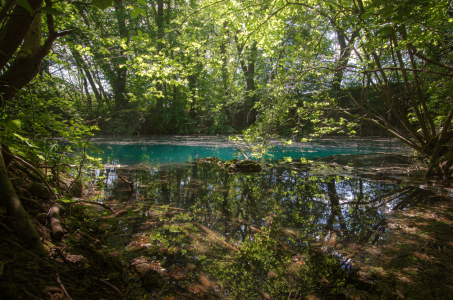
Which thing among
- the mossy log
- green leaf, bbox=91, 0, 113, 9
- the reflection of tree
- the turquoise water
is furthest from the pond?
the turquoise water

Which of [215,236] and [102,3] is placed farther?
[215,236]

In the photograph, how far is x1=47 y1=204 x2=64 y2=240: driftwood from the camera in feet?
5.73

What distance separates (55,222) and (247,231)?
2.09 metres

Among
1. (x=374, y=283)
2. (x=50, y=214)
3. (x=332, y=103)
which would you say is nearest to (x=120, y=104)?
(x=332, y=103)

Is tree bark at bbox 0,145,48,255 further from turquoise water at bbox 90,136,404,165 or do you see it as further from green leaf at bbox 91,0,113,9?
turquoise water at bbox 90,136,404,165

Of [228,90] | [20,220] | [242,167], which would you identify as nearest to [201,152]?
[242,167]

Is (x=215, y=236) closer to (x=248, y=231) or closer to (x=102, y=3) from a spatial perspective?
(x=248, y=231)

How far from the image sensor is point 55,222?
1853mm

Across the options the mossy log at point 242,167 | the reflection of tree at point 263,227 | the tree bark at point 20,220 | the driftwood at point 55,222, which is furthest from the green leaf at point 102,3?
the mossy log at point 242,167

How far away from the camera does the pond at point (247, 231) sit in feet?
6.24

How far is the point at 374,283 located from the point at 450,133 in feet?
16.4

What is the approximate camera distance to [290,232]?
2.91m

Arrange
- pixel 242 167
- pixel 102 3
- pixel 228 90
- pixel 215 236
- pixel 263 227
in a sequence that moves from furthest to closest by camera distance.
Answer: pixel 242 167 → pixel 228 90 → pixel 263 227 → pixel 215 236 → pixel 102 3

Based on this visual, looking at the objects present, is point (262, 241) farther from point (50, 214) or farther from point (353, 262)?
point (50, 214)
